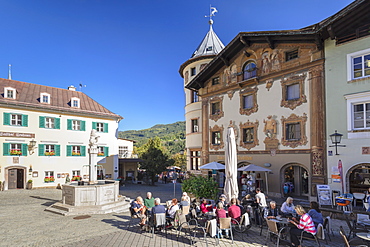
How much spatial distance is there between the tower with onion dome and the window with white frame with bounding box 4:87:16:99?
17779mm

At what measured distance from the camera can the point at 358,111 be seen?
1418cm

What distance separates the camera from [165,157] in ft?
99.1

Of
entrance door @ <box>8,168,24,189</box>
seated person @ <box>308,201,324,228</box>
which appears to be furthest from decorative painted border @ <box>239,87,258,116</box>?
entrance door @ <box>8,168,24,189</box>

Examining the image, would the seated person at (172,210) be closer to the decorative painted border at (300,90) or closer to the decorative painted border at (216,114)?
the decorative painted border at (300,90)

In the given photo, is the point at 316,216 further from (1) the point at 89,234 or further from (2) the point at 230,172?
(1) the point at 89,234

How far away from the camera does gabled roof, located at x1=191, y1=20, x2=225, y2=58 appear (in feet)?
92.4

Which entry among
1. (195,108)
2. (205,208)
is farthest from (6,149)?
(205,208)

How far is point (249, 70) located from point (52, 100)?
22165 millimetres

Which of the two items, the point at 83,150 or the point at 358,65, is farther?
the point at 83,150

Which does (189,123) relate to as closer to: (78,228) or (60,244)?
(78,228)

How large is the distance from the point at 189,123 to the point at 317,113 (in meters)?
13.4

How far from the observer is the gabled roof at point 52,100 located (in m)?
26.2

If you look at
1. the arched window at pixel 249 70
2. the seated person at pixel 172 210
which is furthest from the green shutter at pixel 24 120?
the seated person at pixel 172 210

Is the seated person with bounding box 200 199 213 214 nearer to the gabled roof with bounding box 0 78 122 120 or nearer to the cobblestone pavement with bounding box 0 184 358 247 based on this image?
the cobblestone pavement with bounding box 0 184 358 247
